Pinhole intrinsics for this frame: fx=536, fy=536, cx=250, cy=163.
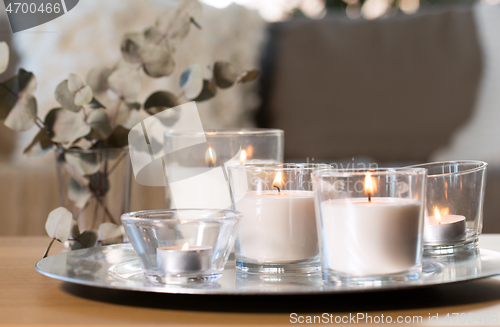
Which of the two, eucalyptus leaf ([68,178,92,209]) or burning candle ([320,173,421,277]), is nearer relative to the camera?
burning candle ([320,173,421,277])

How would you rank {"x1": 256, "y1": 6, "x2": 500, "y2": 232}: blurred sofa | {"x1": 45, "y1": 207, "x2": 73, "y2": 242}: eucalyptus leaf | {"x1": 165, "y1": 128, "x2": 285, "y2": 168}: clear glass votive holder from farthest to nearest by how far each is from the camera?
{"x1": 256, "y1": 6, "x2": 500, "y2": 232}: blurred sofa, {"x1": 165, "y1": 128, "x2": 285, "y2": 168}: clear glass votive holder, {"x1": 45, "y1": 207, "x2": 73, "y2": 242}: eucalyptus leaf

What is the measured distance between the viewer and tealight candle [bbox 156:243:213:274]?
0.43 m

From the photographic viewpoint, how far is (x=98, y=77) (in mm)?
764

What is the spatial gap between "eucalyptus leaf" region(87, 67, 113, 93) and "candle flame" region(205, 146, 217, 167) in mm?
187

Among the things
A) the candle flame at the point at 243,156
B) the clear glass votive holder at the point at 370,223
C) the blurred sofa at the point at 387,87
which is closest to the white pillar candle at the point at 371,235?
the clear glass votive holder at the point at 370,223

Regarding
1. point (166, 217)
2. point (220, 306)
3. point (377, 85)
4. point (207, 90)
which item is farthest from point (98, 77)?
point (377, 85)

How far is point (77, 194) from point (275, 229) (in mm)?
380

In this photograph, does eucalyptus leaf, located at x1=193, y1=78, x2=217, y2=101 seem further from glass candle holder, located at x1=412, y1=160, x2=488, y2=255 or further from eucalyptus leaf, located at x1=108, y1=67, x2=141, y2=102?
glass candle holder, located at x1=412, y1=160, x2=488, y2=255

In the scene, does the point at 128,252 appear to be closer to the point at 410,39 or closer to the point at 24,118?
the point at 24,118

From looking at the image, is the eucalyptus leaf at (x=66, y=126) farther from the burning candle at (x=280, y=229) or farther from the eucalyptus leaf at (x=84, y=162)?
the burning candle at (x=280, y=229)

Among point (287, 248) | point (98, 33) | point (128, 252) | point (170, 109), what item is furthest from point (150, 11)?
point (287, 248)

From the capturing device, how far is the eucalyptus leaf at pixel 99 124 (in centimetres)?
73

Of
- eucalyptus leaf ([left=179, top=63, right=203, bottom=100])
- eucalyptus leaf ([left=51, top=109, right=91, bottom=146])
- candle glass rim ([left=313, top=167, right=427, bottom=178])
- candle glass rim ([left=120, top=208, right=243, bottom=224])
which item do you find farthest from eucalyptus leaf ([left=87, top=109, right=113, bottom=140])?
candle glass rim ([left=313, top=167, right=427, bottom=178])

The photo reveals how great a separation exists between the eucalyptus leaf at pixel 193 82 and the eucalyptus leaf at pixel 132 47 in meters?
0.07
